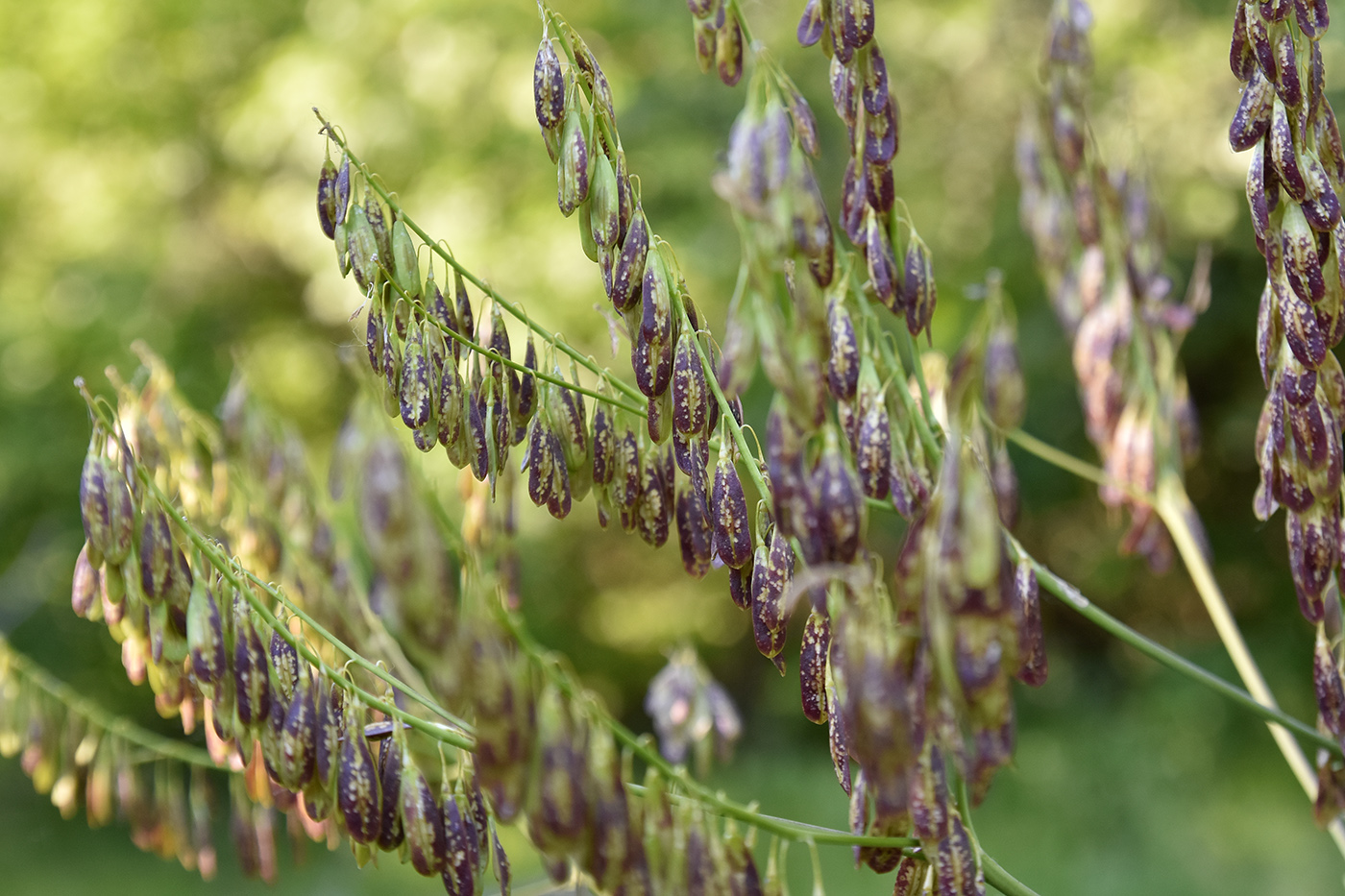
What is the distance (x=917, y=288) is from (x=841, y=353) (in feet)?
0.86

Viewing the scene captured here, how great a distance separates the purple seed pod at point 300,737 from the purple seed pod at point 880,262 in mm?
583

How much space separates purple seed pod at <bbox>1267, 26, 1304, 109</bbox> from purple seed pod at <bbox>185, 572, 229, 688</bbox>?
0.94 m

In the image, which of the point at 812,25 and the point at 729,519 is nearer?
the point at 729,519

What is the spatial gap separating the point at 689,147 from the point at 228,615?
5952mm

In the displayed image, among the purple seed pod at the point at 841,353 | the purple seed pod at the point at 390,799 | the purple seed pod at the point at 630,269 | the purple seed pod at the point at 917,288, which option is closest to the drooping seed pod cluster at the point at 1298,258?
the purple seed pod at the point at 917,288

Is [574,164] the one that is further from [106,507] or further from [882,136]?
[106,507]

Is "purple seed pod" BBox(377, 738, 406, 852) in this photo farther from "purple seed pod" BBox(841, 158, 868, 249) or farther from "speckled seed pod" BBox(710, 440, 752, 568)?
"purple seed pod" BBox(841, 158, 868, 249)

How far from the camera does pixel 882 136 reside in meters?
0.98

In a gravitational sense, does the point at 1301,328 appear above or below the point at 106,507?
above

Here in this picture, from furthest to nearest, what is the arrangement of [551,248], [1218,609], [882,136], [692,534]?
[551,248]
[1218,609]
[692,534]
[882,136]

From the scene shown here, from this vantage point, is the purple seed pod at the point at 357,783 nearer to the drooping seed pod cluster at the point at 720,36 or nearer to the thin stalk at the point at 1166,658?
the thin stalk at the point at 1166,658

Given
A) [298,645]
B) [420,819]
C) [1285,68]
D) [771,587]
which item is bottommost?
[420,819]

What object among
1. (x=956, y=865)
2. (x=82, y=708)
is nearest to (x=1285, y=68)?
(x=956, y=865)

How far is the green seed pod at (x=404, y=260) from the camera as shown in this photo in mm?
967
